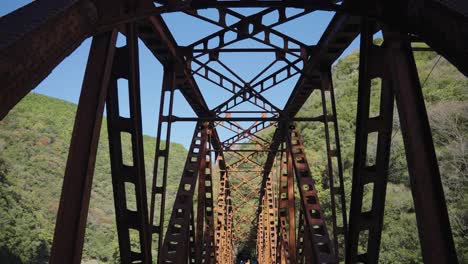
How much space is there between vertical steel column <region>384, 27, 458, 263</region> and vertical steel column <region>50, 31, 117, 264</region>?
2.41 meters

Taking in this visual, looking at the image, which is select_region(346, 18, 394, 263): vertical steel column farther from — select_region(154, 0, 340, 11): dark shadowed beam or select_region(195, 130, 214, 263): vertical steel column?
select_region(195, 130, 214, 263): vertical steel column

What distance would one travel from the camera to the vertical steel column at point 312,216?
6.36 meters

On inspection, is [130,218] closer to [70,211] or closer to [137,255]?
[137,255]

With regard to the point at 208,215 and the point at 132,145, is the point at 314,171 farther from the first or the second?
the point at 132,145

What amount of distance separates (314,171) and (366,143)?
36.1 metres

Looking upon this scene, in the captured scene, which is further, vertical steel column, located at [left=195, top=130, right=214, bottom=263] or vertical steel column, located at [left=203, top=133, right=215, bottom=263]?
vertical steel column, located at [left=203, top=133, right=215, bottom=263]

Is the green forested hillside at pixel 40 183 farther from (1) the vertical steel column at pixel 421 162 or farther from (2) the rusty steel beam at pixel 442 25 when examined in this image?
(2) the rusty steel beam at pixel 442 25

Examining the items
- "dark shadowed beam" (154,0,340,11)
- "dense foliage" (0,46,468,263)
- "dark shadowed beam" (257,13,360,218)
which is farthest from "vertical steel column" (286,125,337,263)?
"dense foliage" (0,46,468,263)

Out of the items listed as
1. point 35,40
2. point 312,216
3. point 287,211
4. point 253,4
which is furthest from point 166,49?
point 287,211

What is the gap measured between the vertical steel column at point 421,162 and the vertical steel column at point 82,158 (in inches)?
95.0

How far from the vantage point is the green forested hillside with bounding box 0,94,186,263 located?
133 feet

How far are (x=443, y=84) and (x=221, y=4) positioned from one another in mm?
38701

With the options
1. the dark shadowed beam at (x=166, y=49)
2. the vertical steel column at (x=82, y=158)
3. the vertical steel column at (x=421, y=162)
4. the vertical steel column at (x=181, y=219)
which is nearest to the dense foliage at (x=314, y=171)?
the vertical steel column at (x=181, y=219)

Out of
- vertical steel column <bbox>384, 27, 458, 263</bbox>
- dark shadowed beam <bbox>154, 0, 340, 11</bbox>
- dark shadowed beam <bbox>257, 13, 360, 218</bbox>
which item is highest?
dark shadowed beam <bbox>257, 13, 360, 218</bbox>
